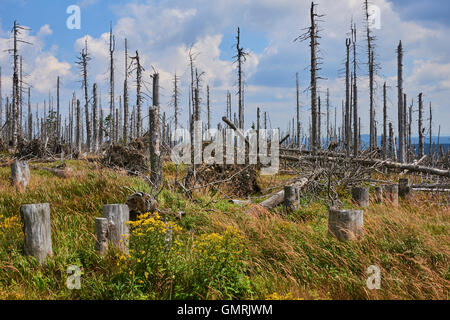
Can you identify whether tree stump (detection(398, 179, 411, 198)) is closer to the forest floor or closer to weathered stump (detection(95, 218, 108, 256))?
the forest floor

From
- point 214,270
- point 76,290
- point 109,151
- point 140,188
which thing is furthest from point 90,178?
point 109,151

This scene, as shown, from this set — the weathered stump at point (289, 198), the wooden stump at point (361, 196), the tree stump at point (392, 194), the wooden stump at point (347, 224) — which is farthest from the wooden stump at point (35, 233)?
the tree stump at point (392, 194)

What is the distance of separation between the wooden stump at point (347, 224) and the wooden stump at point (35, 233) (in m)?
4.22

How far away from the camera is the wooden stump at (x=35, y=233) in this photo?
4.34 metres

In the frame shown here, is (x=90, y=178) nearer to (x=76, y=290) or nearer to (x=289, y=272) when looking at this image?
(x=76, y=290)

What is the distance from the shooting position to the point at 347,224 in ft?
15.2

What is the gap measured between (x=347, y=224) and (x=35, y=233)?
14.7 feet

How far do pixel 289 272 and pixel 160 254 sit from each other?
68.0 inches

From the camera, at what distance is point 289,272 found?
414cm

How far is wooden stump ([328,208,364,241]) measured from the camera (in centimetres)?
461
